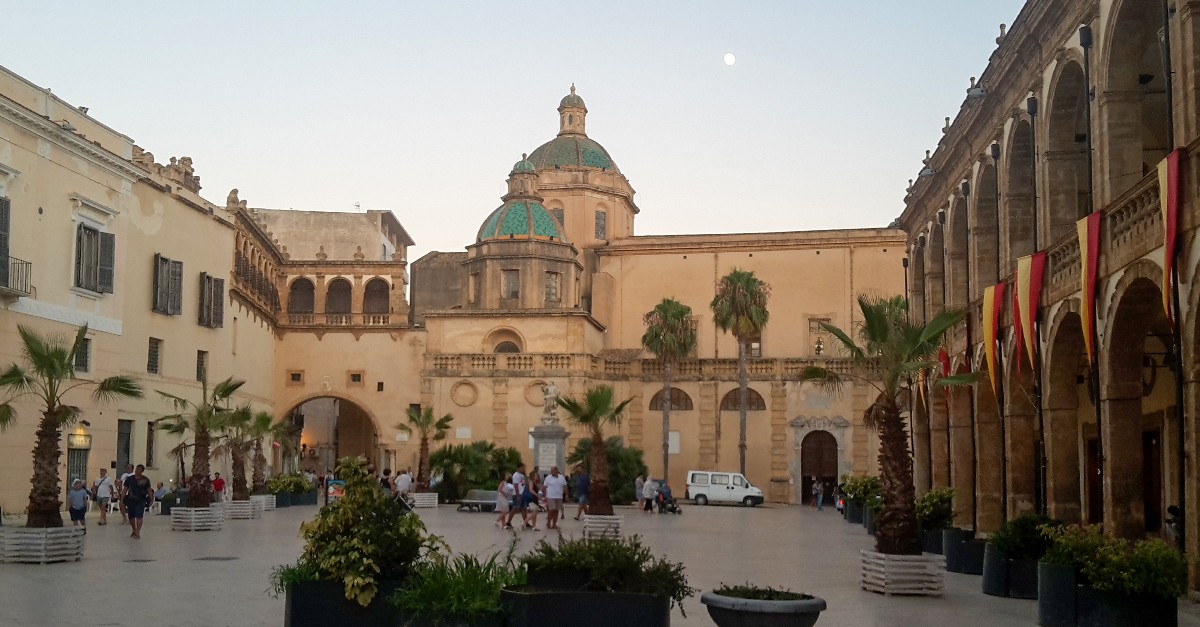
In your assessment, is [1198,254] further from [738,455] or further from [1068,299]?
[738,455]

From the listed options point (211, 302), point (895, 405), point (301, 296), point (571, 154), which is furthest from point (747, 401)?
point (895, 405)

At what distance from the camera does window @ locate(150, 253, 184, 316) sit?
131 feet

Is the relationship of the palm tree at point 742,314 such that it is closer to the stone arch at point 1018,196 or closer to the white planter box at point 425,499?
the white planter box at point 425,499

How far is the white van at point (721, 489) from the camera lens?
5225 cm

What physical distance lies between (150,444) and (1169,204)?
106 feet

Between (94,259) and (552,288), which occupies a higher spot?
(552,288)

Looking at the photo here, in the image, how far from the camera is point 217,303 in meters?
45.8

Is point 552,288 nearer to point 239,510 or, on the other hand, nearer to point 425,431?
point 425,431

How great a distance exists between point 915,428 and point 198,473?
17520 mm

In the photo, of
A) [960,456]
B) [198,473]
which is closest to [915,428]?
[960,456]

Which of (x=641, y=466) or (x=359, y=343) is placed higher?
(x=359, y=343)

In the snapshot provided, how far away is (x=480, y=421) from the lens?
56.6 m

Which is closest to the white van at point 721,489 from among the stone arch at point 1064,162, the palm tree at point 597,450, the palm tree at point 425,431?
the palm tree at point 425,431

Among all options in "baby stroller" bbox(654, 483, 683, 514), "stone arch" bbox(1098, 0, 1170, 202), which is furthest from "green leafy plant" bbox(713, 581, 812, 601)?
"baby stroller" bbox(654, 483, 683, 514)
